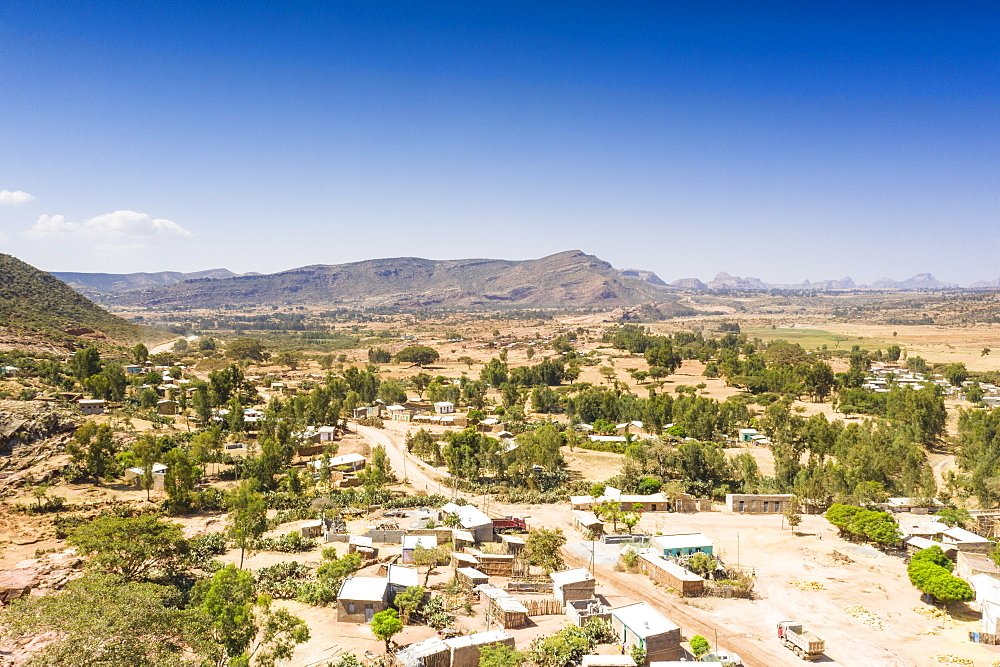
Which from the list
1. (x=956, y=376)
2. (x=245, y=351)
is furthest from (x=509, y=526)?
(x=245, y=351)

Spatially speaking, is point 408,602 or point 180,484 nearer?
point 408,602

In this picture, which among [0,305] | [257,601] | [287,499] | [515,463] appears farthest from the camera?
[0,305]

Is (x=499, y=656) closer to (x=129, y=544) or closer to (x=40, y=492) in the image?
(x=129, y=544)

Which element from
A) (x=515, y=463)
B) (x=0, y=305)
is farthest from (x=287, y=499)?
(x=0, y=305)

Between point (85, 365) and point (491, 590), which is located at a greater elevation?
point (85, 365)

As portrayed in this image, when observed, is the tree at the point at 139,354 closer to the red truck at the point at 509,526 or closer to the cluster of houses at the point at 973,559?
the red truck at the point at 509,526

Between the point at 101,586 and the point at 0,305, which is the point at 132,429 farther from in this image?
the point at 0,305
